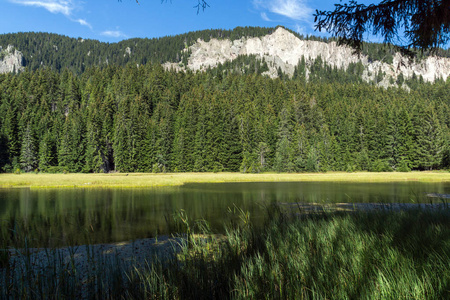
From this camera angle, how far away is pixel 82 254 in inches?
351

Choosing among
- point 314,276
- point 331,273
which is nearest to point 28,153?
point 314,276

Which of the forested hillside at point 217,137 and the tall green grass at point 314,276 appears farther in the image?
the forested hillside at point 217,137

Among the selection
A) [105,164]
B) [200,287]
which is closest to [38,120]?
[105,164]

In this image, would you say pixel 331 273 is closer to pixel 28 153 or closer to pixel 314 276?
pixel 314 276

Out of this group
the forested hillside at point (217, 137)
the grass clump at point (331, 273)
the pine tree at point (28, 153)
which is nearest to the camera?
the grass clump at point (331, 273)

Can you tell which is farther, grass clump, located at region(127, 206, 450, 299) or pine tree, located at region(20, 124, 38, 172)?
pine tree, located at region(20, 124, 38, 172)

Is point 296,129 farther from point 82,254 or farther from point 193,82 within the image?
point 82,254

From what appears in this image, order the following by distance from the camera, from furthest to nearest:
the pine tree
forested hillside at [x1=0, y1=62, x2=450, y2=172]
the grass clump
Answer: forested hillside at [x1=0, y1=62, x2=450, y2=172]
the pine tree
the grass clump

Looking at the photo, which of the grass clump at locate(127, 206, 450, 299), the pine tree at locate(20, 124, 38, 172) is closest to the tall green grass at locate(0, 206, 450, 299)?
the grass clump at locate(127, 206, 450, 299)

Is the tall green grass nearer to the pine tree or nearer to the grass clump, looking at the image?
the grass clump

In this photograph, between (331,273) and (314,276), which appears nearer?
(331,273)

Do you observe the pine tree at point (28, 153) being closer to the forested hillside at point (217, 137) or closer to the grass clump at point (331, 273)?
the forested hillside at point (217, 137)

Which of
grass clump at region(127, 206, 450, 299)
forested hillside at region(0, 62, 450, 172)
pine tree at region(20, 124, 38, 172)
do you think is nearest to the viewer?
grass clump at region(127, 206, 450, 299)

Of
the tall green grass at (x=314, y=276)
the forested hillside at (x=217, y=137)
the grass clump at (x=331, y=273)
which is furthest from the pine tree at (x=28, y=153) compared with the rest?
the grass clump at (x=331, y=273)
